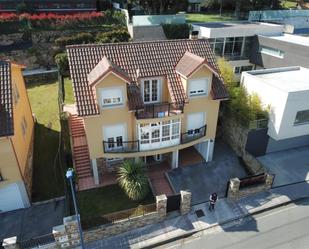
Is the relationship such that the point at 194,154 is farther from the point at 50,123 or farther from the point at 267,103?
the point at 50,123

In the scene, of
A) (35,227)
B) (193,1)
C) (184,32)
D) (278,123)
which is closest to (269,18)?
(184,32)

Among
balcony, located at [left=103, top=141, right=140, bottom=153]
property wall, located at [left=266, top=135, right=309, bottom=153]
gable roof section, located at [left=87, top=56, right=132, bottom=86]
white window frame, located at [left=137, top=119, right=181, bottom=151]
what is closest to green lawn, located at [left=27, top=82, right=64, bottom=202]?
balcony, located at [left=103, top=141, right=140, bottom=153]

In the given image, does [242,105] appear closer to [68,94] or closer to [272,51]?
[272,51]

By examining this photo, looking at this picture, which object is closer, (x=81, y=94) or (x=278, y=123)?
(x=81, y=94)

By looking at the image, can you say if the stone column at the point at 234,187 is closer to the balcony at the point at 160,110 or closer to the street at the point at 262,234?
the street at the point at 262,234

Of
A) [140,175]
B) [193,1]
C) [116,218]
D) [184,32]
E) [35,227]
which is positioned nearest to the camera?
[116,218]

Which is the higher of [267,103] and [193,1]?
[193,1]
